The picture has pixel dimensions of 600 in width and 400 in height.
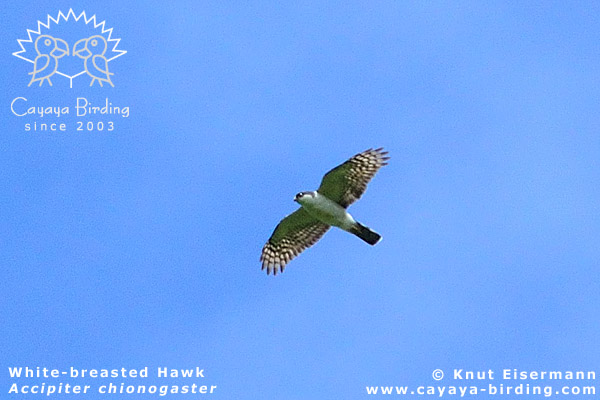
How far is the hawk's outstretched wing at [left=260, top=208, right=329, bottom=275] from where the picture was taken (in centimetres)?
2112

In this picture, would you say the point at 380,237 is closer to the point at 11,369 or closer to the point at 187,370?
the point at 187,370

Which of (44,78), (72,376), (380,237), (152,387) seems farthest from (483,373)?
(44,78)

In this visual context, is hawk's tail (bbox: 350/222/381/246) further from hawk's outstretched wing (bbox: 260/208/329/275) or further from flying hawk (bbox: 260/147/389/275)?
hawk's outstretched wing (bbox: 260/208/329/275)

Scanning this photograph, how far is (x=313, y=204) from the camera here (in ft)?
66.2

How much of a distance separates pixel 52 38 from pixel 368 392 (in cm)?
941

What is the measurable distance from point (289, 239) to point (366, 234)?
1710 mm

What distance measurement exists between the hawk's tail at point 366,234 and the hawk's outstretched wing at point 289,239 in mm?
814

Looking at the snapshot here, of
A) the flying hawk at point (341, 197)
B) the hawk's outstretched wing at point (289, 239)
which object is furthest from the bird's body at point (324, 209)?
the hawk's outstretched wing at point (289, 239)

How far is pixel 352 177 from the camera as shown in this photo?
20.2 meters

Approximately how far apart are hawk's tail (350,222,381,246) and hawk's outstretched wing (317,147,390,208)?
520 mm

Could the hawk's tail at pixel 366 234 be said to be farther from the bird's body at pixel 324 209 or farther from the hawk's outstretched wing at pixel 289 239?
the hawk's outstretched wing at pixel 289 239

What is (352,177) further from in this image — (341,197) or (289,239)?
(289,239)

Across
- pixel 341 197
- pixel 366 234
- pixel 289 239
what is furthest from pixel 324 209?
pixel 289 239

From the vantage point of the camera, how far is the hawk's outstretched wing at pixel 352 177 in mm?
20141
